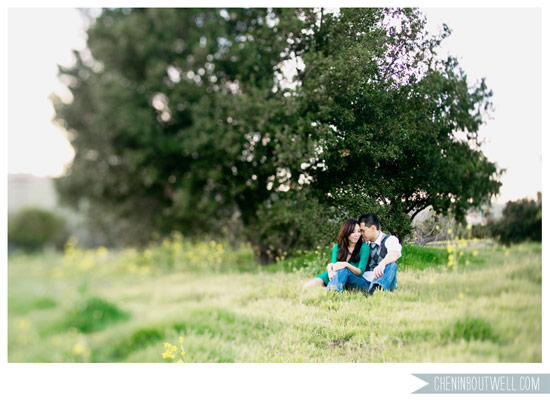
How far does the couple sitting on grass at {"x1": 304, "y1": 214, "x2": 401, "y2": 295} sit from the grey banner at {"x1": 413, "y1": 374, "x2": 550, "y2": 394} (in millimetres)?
591

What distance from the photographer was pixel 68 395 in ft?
8.20

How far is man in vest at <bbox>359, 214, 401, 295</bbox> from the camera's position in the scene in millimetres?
2473

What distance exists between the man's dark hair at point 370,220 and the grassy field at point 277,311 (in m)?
0.24

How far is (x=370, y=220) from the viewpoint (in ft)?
8.23

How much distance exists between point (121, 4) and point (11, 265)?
2.18 m

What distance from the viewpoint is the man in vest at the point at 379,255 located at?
2.47 meters

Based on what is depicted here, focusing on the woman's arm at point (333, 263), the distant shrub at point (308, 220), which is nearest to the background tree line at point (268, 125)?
the distant shrub at point (308, 220)

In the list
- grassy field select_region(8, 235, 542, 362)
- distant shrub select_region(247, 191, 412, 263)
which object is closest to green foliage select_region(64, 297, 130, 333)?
grassy field select_region(8, 235, 542, 362)

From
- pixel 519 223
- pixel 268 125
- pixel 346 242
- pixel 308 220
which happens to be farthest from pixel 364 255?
pixel 268 125

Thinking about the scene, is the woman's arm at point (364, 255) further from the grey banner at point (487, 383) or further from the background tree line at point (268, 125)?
the grey banner at point (487, 383)

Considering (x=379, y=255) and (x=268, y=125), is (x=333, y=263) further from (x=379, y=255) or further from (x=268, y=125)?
(x=268, y=125)

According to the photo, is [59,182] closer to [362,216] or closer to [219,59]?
[219,59]

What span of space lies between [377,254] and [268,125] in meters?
1.21

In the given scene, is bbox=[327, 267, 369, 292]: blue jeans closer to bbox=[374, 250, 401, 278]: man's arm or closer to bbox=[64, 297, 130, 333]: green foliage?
bbox=[374, 250, 401, 278]: man's arm
